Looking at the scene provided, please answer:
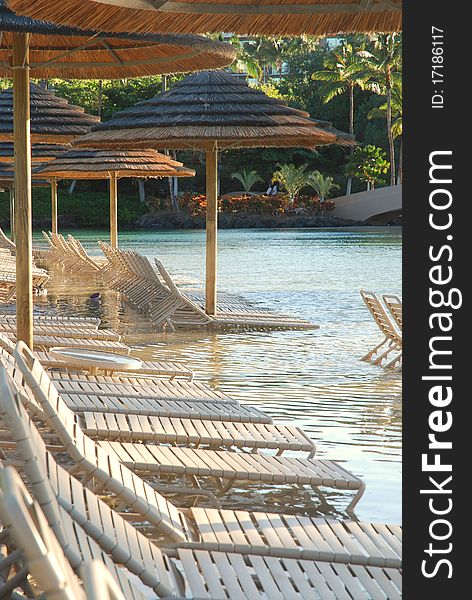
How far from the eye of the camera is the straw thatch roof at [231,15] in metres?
5.07

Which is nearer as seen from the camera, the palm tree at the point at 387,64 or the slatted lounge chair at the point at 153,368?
the slatted lounge chair at the point at 153,368

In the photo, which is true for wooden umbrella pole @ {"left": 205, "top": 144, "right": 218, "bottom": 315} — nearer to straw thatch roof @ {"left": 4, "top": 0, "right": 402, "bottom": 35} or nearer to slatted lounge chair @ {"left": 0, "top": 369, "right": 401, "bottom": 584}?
straw thatch roof @ {"left": 4, "top": 0, "right": 402, "bottom": 35}

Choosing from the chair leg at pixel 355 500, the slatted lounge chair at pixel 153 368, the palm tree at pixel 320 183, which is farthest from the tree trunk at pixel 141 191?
the chair leg at pixel 355 500

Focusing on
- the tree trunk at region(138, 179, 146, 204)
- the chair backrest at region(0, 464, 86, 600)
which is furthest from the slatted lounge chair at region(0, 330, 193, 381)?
the tree trunk at region(138, 179, 146, 204)

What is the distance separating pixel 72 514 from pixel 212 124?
8611 millimetres

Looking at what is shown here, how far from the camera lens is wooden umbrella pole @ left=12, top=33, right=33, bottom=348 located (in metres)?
6.71

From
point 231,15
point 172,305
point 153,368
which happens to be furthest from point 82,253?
point 231,15

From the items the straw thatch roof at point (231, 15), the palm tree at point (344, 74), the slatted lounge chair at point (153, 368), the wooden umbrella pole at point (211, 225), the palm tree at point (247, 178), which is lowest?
the slatted lounge chair at point (153, 368)

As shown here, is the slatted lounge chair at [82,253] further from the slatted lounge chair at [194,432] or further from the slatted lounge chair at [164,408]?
the slatted lounge chair at [194,432]

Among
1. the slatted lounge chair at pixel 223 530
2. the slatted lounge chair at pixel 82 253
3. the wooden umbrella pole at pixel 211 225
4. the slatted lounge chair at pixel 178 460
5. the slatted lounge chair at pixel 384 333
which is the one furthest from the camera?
the slatted lounge chair at pixel 82 253

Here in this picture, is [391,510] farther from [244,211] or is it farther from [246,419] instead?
[244,211]

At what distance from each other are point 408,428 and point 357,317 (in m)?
10.9

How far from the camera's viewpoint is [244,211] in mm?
49188

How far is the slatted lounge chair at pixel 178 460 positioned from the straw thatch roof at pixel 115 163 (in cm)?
1278
